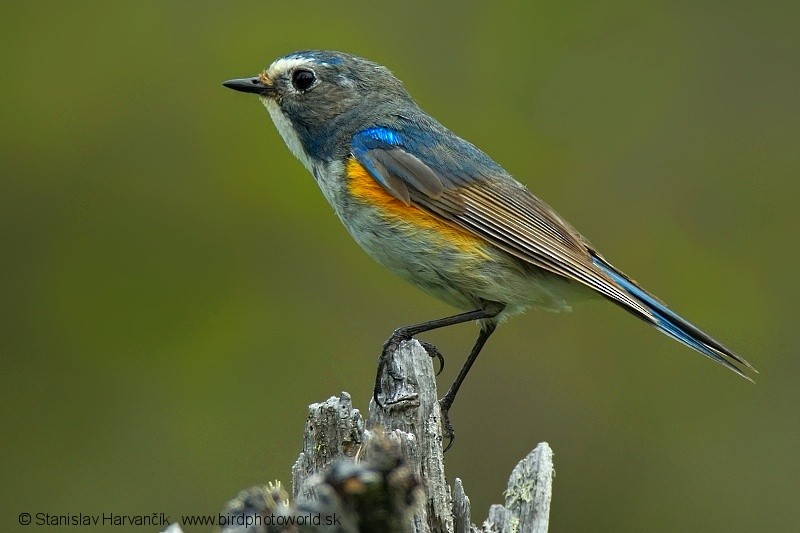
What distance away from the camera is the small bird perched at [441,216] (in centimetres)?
556

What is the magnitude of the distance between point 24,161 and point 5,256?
2.27 ft

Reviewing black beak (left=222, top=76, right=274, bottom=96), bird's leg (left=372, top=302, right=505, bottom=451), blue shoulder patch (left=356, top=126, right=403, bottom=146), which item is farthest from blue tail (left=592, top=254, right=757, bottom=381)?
black beak (left=222, top=76, right=274, bottom=96)

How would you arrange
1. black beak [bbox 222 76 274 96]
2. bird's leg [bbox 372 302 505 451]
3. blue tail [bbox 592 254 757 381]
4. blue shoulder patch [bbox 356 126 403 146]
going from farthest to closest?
black beak [bbox 222 76 274 96], blue shoulder patch [bbox 356 126 403 146], blue tail [bbox 592 254 757 381], bird's leg [bbox 372 302 505 451]

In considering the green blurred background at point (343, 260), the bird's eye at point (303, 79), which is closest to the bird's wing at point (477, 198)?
the bird's eye at point (303, 79)

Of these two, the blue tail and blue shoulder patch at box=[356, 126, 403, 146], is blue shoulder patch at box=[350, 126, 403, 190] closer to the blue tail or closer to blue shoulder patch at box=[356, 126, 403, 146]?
blue shoulder patch at box=[356, 126, 403, 146]

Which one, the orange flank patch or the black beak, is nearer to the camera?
the orange flank patch

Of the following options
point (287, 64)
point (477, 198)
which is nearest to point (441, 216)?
point (477, 198)

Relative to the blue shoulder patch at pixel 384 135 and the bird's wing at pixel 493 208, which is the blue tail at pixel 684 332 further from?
the blue shoulder patch at pixel 384 135

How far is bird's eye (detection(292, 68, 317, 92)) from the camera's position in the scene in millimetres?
6340

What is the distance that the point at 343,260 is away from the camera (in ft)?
26.5

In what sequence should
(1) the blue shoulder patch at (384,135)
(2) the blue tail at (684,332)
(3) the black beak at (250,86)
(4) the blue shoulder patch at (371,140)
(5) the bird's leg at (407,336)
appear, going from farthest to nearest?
(3) the black beak at (250,86) → (1) the blue shoulder patch at (384,135) → (4) the blue shoulder patch at (371,140) → (2) the blue tail at (684,332) → (5) the bird's leg at (407,336)

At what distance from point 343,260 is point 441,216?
98.3 inches

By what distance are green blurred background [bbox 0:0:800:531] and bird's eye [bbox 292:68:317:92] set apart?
1.75m

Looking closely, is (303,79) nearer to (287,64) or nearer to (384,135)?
(287,64)
